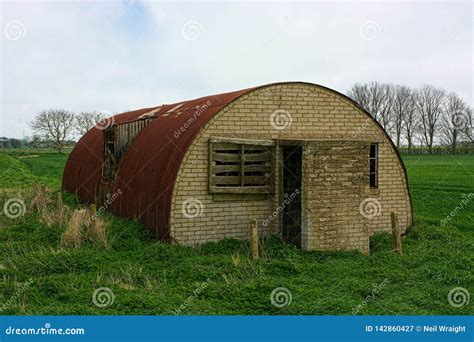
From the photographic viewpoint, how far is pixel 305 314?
6918 millimetres

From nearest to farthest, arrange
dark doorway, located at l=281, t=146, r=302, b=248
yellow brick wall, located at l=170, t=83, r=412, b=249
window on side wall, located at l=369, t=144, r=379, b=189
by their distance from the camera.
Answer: yellow brick wall, located at l=170, t=83, r=412, b=249, dark doorway, located at l=281, t=146, r=302, b=248, window on side wall, located at l=369, t=144, r=379, b=189

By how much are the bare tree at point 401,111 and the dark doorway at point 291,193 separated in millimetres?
46484

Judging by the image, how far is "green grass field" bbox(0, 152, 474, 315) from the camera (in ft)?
23.5

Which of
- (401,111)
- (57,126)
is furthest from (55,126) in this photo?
(401,111)

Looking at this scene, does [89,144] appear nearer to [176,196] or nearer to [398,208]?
[176,196]

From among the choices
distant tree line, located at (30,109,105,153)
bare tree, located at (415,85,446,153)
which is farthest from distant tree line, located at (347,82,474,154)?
distant tree line, located at (30,109,105,153)

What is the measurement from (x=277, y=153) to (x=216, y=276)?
12.7 feet

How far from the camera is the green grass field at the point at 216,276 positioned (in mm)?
7164

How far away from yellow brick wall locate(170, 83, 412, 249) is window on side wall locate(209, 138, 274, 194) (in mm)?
169

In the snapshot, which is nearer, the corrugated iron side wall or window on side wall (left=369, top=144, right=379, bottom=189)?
the corrugated iron side wall

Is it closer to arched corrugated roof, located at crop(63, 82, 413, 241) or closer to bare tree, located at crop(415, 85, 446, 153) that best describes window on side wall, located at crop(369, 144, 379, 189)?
arched corrugated roof, located at crop(63, 82, 413, 241)

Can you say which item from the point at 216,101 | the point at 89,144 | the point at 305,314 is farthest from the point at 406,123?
the point at 305,314

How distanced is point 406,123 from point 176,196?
2060 inches

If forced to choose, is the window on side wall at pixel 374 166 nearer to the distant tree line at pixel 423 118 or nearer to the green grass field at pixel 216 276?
the green grass field at pixel 216 276
